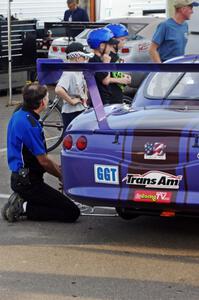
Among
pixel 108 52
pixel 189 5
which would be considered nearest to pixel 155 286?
pixel 108 52

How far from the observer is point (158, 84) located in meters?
6.92

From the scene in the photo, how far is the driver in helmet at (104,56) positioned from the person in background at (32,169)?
136 cm

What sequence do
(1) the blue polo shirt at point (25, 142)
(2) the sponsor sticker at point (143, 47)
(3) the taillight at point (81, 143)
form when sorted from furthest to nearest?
(2) the sponsor sticker at point (143, 47)
(1) the blue polo shirt at point (25, 142)
(3) the taillight at point (81, 143)

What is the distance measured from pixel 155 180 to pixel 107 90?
2725mm

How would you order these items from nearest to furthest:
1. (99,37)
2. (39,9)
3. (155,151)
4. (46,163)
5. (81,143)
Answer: (155,151) < (81,143) < (46,163) < (99,37) < (39,9)

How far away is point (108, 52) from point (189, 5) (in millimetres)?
1730

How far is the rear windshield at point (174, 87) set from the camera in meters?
6.58

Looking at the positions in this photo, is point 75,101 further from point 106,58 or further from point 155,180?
point 155,180

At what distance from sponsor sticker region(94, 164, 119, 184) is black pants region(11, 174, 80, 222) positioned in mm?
1012

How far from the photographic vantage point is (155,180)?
5336 mm

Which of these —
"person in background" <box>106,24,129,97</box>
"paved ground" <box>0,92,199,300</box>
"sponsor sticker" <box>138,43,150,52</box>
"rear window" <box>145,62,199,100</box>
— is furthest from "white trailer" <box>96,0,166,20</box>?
"paved ground" <box>0,92,199,300</box>

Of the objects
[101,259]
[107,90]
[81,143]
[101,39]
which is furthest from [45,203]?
[101,39]

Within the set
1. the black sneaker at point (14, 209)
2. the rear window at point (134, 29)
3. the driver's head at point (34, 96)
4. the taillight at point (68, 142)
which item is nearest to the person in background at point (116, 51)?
the driver's head at point (34, 96)

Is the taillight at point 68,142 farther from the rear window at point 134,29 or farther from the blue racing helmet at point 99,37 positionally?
the rear window at point 134,29
